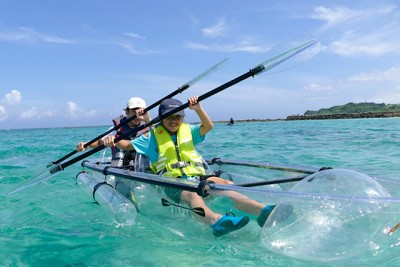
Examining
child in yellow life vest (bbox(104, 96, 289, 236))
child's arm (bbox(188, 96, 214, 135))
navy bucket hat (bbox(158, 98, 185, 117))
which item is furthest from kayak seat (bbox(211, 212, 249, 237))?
navy bucket hat (bbox(158, 98, 185, 117))

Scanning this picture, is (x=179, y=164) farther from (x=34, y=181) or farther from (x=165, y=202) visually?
(x=34, y=181)

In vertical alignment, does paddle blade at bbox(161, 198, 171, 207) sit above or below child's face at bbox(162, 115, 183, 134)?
below

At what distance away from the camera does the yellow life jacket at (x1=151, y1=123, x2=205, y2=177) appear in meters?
4.46

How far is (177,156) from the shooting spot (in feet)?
15.0

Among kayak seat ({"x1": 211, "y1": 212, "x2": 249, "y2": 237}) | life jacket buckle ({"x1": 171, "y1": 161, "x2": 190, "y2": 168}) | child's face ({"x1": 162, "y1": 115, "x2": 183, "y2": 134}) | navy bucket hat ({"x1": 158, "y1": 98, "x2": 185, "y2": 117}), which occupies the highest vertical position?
navy bucket hat ({"x1": 158, "y1": 98, "x2": 185, "y2": 117})

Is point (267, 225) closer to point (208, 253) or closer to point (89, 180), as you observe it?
point (208, 253)

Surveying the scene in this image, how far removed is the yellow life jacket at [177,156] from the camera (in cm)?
446

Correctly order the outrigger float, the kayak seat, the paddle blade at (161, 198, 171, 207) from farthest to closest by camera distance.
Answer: the paddle blade at (161, 198, 171, 207), the kayak seat, the outrigger float

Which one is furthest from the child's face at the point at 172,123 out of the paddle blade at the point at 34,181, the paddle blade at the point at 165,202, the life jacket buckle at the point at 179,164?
the paddle blade at the point at 34,181

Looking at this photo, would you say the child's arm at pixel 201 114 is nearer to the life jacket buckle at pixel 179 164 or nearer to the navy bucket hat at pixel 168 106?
the navy bucket hat at pixel 168 106

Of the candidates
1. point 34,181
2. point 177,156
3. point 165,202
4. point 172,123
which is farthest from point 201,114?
point 34,181

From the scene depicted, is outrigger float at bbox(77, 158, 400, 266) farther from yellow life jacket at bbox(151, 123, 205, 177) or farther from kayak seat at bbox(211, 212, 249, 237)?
yellow life jacket at bbox(151, 123, 205, 177)

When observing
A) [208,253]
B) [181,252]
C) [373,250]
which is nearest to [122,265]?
[181,252]

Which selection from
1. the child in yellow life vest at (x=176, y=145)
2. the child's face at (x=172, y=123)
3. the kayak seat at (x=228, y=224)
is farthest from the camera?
the child's face at (x=172, y=123)
